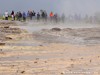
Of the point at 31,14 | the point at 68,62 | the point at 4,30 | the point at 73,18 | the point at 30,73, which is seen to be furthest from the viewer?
the point at 73,18

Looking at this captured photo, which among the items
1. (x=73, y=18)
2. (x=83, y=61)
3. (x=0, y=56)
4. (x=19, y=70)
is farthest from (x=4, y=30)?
(x=73, y=18)

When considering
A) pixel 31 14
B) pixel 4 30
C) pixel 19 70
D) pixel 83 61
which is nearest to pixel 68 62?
pixel 83 61

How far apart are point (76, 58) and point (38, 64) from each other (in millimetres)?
2070

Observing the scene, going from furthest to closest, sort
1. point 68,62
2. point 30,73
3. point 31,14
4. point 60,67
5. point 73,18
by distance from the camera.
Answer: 1. point 73,18
2. point 31,14
3. point 68,62
4. point 60,67
5. point 30,73

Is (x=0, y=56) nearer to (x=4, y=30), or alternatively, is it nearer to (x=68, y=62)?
(x=68, y=62)

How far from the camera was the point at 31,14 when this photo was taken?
4316 cm

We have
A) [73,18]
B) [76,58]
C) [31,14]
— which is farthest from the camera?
[73,18]

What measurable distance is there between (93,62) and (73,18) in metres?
35.7

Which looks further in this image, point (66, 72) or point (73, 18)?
point (73, 18)

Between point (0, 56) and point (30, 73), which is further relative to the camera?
point (0, 56)

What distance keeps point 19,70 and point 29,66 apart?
0.88 meters

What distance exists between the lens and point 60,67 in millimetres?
10625

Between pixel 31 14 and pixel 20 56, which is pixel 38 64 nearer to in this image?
pixel 20 56

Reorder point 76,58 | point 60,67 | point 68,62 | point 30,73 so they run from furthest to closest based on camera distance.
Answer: point 76,58
point 68,62
point 60,67
point 30,73
